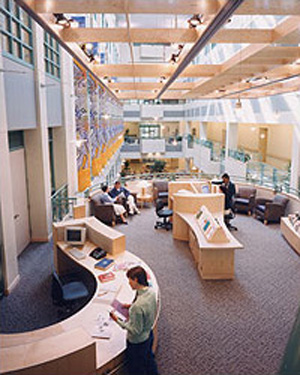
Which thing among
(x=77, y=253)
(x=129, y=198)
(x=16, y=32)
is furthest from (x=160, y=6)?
(x=129, y=198)

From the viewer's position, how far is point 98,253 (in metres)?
5.82

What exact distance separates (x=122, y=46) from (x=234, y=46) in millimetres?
17906

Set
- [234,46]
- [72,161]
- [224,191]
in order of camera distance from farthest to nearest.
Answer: [234,46], [72,161], [224,191]

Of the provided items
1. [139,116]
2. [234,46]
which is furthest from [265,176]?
[139,116]

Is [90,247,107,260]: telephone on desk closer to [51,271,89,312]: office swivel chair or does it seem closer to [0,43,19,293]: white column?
[51,271,89,312]: office swivel chair

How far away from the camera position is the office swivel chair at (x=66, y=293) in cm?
495

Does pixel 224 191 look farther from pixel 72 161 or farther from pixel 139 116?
pixel 139 116

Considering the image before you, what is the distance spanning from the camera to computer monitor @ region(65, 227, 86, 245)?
6297mm

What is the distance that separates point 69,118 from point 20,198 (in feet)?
11.3

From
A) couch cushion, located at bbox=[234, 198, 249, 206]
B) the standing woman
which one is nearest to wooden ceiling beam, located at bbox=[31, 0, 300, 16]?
the standing woman

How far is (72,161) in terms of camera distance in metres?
10.6

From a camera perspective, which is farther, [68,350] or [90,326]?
[90,326]

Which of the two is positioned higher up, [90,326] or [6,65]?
[6,65]

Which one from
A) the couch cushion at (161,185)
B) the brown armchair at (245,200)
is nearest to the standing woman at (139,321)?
the brown armchair at (245,200)
